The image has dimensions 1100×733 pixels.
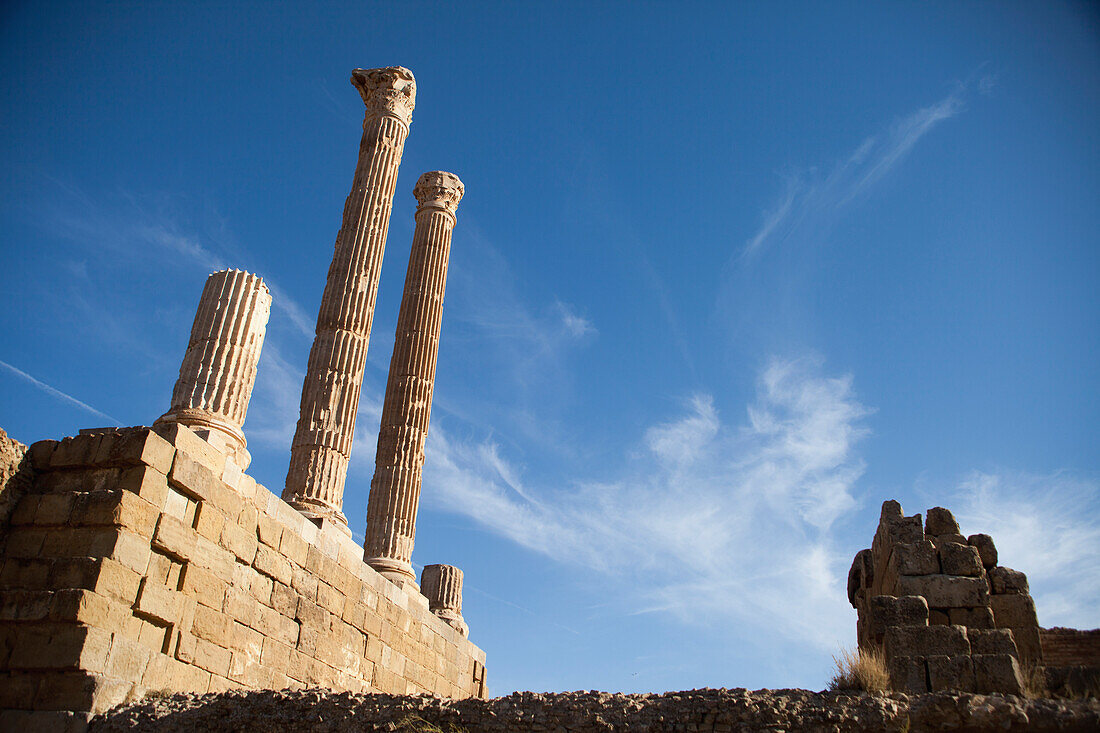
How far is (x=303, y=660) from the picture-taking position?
30.0 ft

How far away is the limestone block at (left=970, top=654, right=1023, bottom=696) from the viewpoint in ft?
20.7

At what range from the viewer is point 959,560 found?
7559mm

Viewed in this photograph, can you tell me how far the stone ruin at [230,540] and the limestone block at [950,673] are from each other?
622 cm

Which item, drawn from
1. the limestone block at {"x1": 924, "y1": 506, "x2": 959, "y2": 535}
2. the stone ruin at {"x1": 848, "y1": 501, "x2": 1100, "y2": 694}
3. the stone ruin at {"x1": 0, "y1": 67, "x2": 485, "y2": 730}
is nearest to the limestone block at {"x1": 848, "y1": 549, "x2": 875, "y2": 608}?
the stone ruin at {"x1": 848, "y1": 501, "x2": 1100, "y2": 694}

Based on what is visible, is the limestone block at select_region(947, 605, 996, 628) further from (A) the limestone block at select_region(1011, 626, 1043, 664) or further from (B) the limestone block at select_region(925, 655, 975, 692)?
(B) the limestone block at select_region(925, 655, 975, 692)

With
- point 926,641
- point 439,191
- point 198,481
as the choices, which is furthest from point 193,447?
point 439,191

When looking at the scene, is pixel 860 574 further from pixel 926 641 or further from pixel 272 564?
pixel 272 564

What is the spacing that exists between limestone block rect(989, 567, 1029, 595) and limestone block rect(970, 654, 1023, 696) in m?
1.30

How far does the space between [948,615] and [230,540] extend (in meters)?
6.71

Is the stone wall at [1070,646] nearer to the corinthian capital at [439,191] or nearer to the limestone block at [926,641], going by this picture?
the limestone block at [926,641]

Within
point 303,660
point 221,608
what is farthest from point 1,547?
point 303,660

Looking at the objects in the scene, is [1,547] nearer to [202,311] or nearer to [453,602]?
[202,311]

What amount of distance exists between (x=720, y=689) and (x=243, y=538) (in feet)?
16.4

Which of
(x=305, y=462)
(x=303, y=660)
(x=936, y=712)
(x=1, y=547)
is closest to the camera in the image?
(x=936, y=712)
